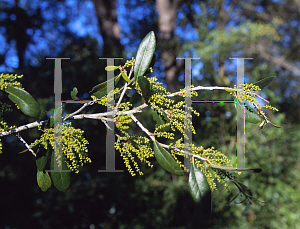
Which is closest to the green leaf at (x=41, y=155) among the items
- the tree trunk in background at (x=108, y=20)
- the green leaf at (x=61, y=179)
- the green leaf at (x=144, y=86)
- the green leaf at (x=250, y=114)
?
the green leaf at (x=61, y=179)

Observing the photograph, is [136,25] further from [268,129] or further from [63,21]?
[268,129]

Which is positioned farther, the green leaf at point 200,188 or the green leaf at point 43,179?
the green leaf at point 43,179

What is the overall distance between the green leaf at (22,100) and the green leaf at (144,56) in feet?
1.04

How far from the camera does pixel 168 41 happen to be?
3639 mm

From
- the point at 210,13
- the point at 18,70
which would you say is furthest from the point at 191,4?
the point at 18,70

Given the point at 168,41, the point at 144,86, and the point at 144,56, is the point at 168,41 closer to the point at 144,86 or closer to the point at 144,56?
the point at 144,56

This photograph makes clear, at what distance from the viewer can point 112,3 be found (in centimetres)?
360

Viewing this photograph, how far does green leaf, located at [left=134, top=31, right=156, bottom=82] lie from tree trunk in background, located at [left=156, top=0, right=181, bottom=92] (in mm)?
2587

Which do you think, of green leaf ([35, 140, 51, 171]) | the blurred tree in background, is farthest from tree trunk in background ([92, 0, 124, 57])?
green leaf ([35, 140, 51, 171])

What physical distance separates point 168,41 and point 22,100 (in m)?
3.26

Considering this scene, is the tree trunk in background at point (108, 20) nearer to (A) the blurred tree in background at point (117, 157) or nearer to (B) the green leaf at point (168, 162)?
(A) the blurred tree in background at point (117, 157)

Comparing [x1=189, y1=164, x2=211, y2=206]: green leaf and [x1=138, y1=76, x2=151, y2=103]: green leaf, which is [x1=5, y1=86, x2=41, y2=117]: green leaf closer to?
[x1=138, y1=76, x2=151, y2=103]: green leaf

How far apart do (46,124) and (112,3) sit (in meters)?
3.43

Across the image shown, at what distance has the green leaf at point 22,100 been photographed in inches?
25.2
